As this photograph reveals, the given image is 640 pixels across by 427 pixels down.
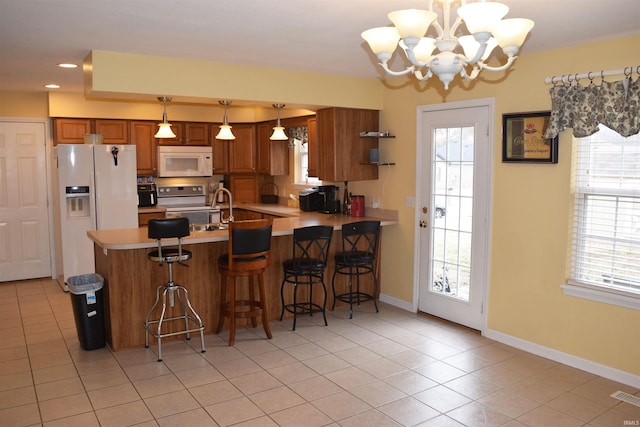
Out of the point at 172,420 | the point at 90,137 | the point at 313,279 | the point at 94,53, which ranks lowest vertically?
the point at 172,420

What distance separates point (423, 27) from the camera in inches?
81.2

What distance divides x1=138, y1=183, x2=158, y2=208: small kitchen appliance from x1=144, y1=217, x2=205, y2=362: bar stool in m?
2.57

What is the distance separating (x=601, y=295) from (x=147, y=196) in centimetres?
531

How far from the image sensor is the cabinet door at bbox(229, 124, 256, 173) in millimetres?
7336

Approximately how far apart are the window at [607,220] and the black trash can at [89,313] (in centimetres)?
367

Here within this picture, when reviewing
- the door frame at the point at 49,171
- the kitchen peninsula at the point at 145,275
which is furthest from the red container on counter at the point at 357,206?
the door frame at the point at 49,171

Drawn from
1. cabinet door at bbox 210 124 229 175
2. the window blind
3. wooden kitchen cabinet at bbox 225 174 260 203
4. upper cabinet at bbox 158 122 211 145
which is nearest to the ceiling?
the window blind

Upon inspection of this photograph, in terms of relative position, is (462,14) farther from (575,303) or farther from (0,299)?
(0,299)

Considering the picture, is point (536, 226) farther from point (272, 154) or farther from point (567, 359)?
point (272, 154)

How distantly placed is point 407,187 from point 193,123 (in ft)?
11.0

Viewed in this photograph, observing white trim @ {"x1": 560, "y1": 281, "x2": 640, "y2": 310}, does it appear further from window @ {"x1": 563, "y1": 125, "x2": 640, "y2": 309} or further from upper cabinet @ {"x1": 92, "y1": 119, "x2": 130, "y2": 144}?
upper cabinet @ {"x1": 92, "y1": 119, "x2": 130, "y2": 144}

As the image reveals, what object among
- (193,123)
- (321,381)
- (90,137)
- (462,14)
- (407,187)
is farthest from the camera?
(193,123)

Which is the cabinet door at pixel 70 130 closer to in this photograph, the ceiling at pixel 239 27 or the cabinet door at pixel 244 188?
the ceiling at pixel 239 27

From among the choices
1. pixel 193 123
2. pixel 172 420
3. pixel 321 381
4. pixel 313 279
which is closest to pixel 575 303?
pixel 321 381
